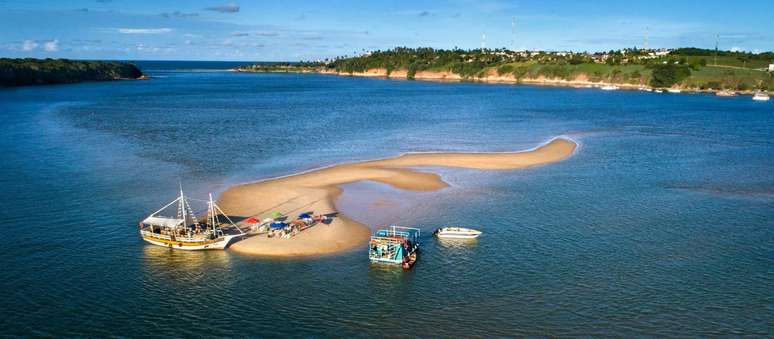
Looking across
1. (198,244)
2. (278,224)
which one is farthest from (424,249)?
(198,244)

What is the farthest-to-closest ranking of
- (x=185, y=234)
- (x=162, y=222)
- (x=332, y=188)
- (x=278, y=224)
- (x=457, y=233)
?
(x=332, y=188) < (x=278, y=224) < (x=457, y=233) < (x=162, y=222) < (x=185, y=234)

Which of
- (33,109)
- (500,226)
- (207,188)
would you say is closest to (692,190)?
(500,226)

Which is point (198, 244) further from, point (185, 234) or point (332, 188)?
point (332, 188)

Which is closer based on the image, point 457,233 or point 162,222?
point 162,222

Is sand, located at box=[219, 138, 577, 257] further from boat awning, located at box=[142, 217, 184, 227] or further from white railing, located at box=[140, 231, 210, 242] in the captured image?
boat awning, located at box=[142, 217, 184, 227]

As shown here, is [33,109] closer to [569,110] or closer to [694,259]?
[569,110]

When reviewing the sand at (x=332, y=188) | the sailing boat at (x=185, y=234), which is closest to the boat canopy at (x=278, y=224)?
the sand at (x=332, y=188)

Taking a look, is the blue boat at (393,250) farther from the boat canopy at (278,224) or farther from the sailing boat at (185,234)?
the sailing boat at (185,234)
